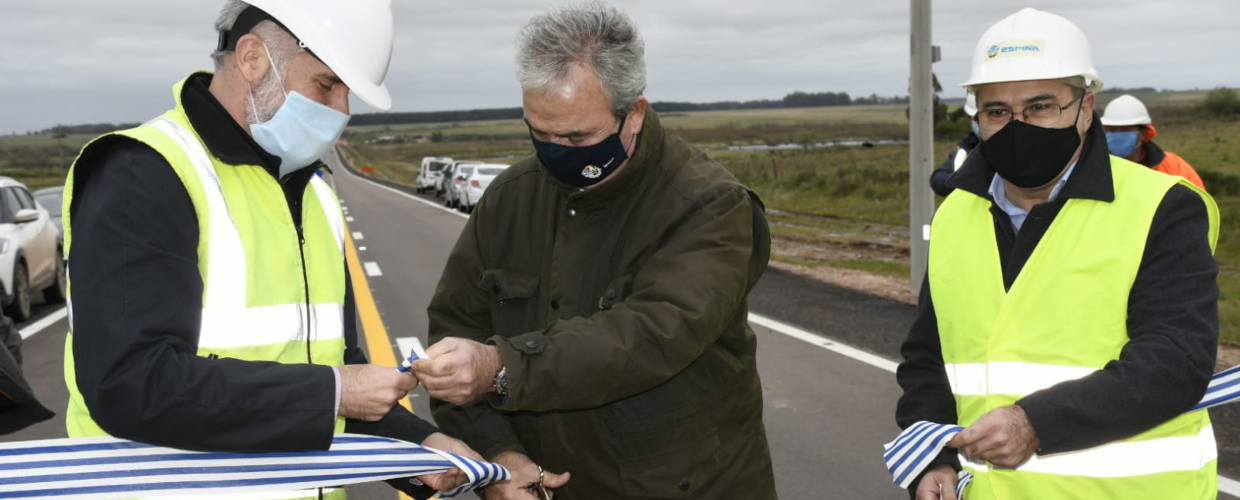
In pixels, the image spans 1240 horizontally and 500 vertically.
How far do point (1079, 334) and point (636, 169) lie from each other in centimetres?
111

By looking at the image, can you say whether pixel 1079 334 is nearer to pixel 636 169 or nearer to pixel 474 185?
pixel 636 169

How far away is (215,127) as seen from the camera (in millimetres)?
2559

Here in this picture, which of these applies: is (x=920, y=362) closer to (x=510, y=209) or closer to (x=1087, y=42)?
(x=1087, y=42)

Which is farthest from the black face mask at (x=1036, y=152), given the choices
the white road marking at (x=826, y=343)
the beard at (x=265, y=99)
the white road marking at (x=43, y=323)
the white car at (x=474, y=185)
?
the white car at (x=474, y=185)

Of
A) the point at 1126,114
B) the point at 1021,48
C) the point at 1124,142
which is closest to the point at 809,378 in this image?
the point at 1124,142

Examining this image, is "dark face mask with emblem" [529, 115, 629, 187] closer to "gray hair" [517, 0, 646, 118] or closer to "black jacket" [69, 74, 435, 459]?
"gray hair" [517, 0, 646, 118]

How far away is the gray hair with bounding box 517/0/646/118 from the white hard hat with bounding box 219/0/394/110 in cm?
34

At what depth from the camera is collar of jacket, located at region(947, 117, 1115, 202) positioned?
2672mm

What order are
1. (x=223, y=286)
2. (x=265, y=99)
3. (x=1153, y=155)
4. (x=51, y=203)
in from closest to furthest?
1. (x=223, y=286)
2. (x=265, y=99)
3. (x=1153, y=155)
4. (x=51, y=203)

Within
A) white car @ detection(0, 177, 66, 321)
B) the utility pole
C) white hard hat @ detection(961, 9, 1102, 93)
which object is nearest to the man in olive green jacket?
white hard hat @ detection(961, 9, 1102, 93)

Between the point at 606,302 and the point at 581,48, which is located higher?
the point at 581,48

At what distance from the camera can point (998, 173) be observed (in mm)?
2936

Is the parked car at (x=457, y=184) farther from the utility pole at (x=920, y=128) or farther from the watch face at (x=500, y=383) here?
the watch face at (x=500, y=383)

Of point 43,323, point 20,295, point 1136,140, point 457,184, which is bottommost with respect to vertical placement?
point 457,184
